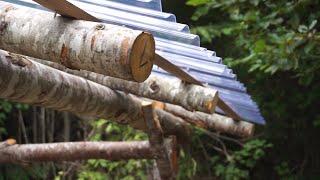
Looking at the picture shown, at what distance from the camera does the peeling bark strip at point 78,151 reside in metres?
2.58

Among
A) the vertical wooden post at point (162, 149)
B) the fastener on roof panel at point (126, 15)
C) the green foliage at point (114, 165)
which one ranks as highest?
the fastener on roof panel at point (126, 15)

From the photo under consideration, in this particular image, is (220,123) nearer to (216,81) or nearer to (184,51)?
(216,81)

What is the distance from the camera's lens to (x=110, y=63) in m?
1.14

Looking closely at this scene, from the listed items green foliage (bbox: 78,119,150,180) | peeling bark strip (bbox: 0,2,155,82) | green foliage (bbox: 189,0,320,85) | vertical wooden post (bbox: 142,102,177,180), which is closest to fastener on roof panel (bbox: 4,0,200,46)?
peeling bark strip (bbox: 0,2,155,82)

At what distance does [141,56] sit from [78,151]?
1571 mm

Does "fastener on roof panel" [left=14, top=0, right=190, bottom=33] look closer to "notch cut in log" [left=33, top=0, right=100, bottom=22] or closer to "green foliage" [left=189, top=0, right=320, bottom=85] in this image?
"notch cut in log" [left=33, top=0, right=100, bottom=22]

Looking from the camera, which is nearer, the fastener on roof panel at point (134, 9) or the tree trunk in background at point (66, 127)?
the fastener on roof panel at point (134, 9)

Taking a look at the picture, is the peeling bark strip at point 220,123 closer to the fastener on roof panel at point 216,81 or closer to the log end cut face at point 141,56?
the fastener on roof panel at point 216,81

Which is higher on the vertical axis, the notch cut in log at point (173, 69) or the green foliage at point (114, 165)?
the notch cut in log at point (173, 69)

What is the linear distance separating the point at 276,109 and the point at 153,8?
2856 millimetres

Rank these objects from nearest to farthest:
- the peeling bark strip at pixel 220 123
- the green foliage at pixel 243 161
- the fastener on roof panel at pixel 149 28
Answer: the fastener on roof panel at pixel 149 28
the peeling bark strip at pixel 220 123
the green foliage at pixel 243 161

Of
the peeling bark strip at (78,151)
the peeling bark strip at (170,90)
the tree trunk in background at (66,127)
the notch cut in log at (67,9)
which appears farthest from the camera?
the tree trunk in background at (66,127)

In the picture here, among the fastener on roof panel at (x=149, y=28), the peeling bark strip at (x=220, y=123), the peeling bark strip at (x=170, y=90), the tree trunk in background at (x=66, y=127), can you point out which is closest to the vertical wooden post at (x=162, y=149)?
the peeling bark strip at (x=170, y=90)

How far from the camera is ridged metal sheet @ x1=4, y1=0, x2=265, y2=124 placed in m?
1.42
